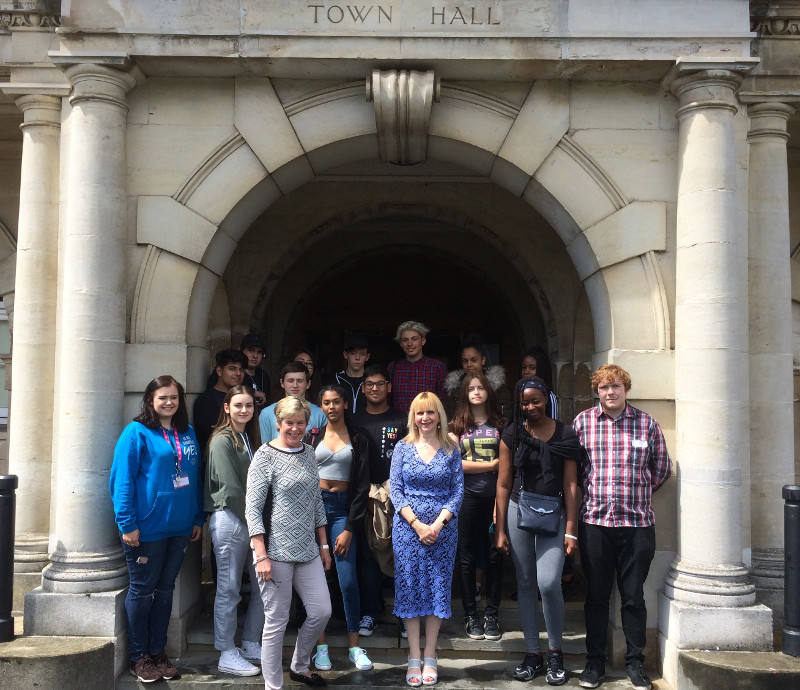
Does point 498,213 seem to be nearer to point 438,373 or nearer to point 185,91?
point 438,373

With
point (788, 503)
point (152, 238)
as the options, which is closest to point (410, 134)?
point (152, 238)

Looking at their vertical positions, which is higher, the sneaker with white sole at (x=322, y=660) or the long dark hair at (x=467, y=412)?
the long dark hair at (x=467, y=412)

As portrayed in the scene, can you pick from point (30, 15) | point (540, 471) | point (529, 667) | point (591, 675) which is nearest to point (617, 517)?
point (540, 471)

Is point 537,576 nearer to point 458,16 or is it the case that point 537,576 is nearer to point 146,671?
point 146,671

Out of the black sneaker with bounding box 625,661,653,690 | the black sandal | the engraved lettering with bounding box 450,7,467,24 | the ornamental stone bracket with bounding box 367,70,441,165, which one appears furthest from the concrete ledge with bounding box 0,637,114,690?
the engraved lettering with bounding box 450,7,467,24

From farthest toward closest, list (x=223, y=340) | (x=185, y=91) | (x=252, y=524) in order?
(x=223, y=340)
(x=185, y=91)
(x=252, y=524)

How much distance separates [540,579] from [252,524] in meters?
1.71

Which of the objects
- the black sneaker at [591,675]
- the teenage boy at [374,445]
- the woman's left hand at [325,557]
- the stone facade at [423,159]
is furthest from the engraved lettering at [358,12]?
the black sneaker at [591,675]

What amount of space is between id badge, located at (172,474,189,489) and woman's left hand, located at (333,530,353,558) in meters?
0.97

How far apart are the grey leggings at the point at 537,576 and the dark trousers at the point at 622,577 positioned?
20cm

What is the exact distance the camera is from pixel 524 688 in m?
4.50

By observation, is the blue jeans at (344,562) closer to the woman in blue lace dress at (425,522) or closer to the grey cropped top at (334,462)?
the grey cropped top at (334,462)

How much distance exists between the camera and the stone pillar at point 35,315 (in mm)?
5176

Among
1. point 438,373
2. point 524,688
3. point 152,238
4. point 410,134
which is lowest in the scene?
point 524,688
